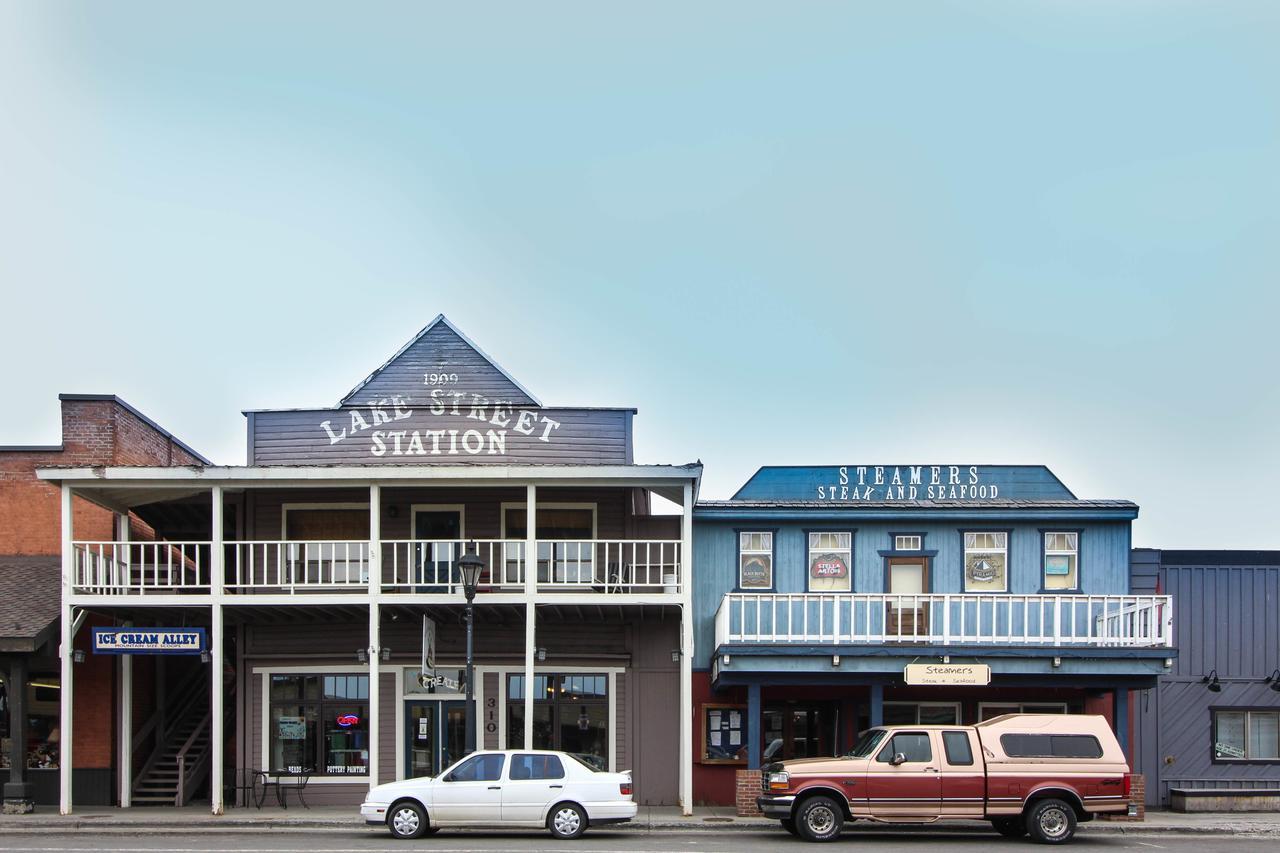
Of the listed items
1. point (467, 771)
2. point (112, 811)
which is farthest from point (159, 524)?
point (467, 771)

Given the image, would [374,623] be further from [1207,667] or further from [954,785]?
[1207,667]

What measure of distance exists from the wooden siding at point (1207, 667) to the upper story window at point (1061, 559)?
1153mm

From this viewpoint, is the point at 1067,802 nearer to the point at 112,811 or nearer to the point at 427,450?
the point at 427,450

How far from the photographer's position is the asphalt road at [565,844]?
1922 centimetres

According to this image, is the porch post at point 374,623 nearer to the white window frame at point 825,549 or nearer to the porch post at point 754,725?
the porch post at point 754,725

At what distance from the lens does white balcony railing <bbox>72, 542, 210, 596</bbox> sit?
949 inches

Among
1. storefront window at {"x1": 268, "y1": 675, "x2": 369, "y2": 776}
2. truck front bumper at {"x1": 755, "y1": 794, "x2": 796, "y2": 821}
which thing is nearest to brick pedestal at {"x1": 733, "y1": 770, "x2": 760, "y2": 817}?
truck front bumper at {"x1": 755, "y1": 794, "x2": 796, "y2": 821}

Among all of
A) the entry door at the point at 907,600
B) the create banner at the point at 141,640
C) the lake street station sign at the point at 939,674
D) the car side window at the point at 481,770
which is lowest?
the car side window at the point at 481,770

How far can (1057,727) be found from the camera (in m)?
20.4

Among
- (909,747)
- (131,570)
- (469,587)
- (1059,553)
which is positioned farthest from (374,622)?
(1059,553)

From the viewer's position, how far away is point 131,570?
26.6 m

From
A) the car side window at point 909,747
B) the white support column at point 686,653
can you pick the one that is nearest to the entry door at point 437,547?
the white support column at point 686,653

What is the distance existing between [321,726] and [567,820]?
297 inches

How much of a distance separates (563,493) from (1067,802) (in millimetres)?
10718
